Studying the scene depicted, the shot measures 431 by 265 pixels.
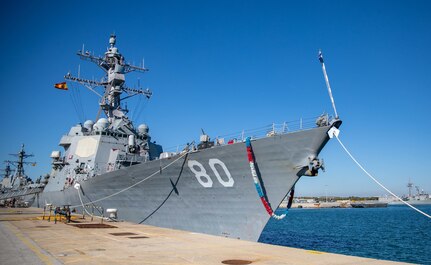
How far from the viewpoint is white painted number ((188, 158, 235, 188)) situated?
11.1 meters

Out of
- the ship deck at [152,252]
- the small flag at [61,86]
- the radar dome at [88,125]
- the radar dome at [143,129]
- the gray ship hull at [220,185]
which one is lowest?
the ship deck at [152,252]

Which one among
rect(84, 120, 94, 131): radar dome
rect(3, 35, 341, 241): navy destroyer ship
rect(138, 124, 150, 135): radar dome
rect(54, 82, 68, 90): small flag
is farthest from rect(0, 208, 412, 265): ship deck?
rect(54, 82, 68, 90): small flag

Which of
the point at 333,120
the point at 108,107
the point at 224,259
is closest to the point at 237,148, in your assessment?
the point at 333,120

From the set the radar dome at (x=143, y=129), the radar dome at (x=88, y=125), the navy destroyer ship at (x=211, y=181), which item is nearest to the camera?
the navy destroyer ship at (x=211, y=181)

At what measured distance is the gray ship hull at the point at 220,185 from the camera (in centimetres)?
996

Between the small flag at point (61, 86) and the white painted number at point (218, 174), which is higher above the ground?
the small flag at point (61, 86)

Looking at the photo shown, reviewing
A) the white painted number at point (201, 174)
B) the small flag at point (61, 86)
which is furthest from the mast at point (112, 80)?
the white painted number at point (201, 174)

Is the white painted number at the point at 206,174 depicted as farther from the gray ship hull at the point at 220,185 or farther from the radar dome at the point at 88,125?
the radar dome at the point at 88,125

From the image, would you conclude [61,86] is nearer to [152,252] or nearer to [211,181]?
[211,181]

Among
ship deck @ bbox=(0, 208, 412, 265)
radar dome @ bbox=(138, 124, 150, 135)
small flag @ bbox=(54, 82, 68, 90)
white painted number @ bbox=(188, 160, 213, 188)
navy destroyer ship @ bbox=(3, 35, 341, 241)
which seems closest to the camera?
ship deck @ bbox=(0, 208, 412, 265)

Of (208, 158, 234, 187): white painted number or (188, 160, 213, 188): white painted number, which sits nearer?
(208, 158, 234, 187): white painted number

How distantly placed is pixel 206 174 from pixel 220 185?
68 centimetres

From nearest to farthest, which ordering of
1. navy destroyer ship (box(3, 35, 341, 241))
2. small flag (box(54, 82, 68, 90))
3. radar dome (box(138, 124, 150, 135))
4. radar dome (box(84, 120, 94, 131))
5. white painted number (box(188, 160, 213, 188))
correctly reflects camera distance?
1. navy destroyer ship (box(3, 35, 341, 241))
2. white painted number (box(188, 160, 213, 188))
3. radar dome (box(138, 124, 150, 135))
4. radar dome (box(84, 120, 94, 131))
5. small flag (box(54, 82, 68, 90))

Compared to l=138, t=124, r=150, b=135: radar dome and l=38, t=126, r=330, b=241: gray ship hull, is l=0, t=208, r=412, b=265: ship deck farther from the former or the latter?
l=138, t=124, r=150, b=135: radar dome
